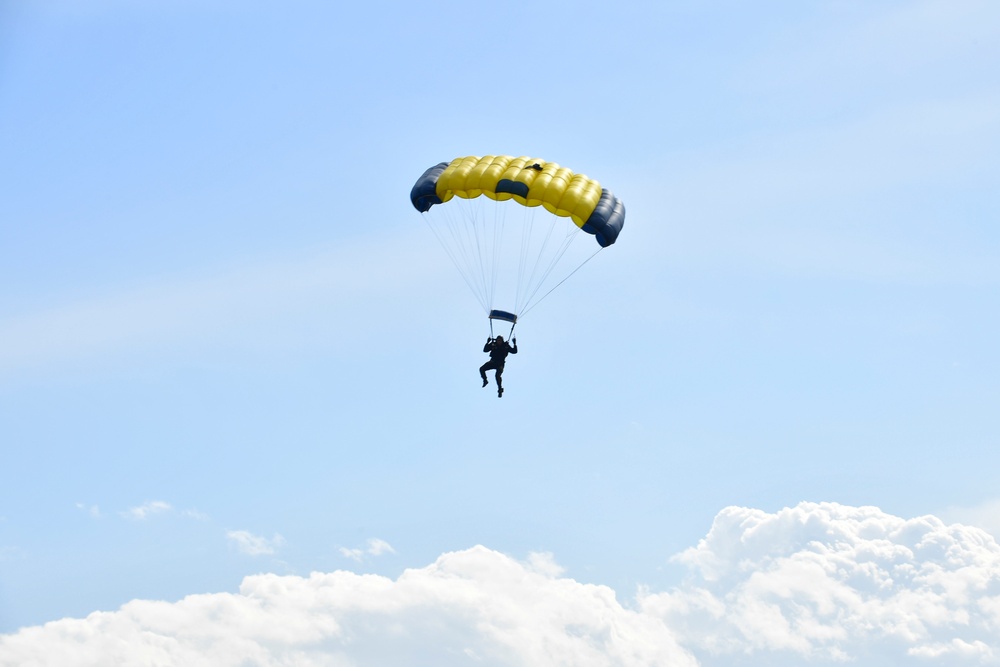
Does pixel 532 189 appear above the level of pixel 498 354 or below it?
above

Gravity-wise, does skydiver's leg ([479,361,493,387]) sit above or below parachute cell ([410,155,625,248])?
below

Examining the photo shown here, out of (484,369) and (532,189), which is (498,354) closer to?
(484,369)

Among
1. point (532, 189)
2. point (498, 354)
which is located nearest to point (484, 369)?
point (498, 354)

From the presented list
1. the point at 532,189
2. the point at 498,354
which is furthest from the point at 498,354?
the point at 532,189

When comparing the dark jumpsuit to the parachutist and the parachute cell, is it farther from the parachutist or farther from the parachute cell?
A: the parachute cell

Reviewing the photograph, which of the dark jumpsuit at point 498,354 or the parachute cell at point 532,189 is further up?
the parachute cell at point 532,189

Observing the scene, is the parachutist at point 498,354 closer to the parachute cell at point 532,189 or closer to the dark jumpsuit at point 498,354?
the dark jumpsuit at point 498,354

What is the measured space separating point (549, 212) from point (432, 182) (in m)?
5.12

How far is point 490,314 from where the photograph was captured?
58.0 metres

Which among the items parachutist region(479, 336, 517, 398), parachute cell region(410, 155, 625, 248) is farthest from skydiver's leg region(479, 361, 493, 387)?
parachute cell region(410, 155, 625, 248)

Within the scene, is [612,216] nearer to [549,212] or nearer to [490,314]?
[549,212]

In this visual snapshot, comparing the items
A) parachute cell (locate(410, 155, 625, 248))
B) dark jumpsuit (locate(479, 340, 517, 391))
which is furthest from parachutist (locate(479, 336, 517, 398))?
parachute cell (locate(410, 155, 625, 248))

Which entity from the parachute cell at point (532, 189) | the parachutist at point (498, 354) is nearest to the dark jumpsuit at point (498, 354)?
the parachutist at point (498, 354)

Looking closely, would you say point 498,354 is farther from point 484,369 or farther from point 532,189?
point 532,189
